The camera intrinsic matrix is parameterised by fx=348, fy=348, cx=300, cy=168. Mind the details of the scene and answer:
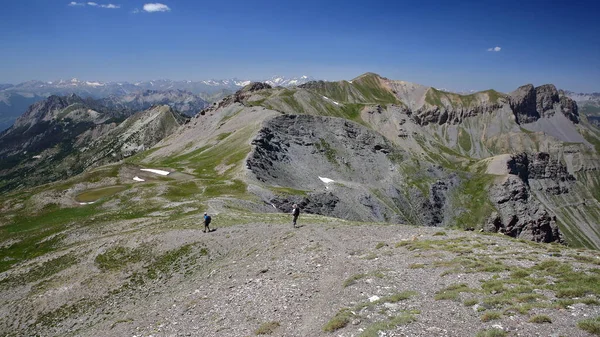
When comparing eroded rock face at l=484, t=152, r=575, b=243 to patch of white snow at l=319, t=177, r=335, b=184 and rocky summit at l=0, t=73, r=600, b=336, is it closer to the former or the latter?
patch of white snow at l=319, t=177, r=335, b=184

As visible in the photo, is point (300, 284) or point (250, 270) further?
point (250, 270)

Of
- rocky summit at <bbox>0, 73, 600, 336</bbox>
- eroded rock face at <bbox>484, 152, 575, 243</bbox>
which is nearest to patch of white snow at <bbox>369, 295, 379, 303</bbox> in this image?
rocky summit at <bbox>0, 73, 600, 336</bbox>

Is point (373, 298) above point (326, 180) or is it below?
above

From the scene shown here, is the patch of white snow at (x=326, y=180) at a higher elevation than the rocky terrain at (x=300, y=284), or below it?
below

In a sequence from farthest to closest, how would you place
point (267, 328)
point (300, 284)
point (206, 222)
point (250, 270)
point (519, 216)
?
point (519, 216) → point (206, 222) → point (250, 270) → point (300, 284) → point (267, 328)

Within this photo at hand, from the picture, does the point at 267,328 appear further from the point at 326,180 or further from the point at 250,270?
the point at 326,180

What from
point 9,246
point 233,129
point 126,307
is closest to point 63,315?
point 126,307

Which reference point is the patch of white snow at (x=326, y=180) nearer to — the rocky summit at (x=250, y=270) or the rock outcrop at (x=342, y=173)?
the rock outcrop at (x=342, y=173)

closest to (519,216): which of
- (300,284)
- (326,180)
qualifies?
(326,180)

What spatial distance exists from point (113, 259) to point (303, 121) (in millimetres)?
103078

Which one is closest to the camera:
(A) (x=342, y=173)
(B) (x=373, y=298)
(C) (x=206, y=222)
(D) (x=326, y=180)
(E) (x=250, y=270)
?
(B) (x=373, y=298)

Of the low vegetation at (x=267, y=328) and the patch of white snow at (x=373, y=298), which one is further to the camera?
the patch of white snow at (x=373, y=298)

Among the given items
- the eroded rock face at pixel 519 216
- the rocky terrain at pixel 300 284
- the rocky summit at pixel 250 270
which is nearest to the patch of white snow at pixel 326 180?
the rocky summit at pixel 250 270

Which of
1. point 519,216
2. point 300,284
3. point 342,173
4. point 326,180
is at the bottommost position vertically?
point 519,216
